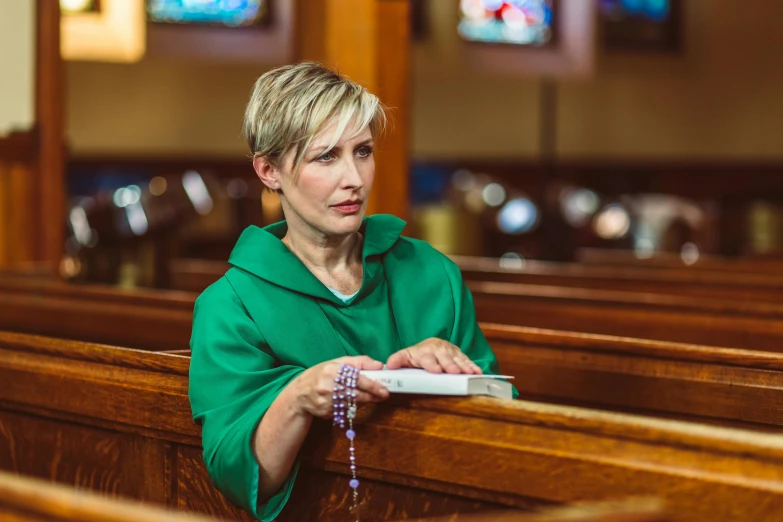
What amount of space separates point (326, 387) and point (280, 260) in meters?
0.29

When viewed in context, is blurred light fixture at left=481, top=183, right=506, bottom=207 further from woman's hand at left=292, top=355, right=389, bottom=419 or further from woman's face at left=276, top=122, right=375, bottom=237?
woman's hand at left=292, top=355, right=389, bottom=419

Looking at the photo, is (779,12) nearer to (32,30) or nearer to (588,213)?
(588,213)

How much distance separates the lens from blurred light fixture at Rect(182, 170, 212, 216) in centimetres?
639

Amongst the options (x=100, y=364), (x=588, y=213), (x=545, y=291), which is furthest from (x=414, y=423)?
(x=588, y=213)

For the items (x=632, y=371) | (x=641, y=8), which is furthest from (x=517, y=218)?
(x=632, y=371)

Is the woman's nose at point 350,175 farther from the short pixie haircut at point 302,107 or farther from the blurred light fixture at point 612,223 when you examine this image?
the blurred light fixture at point 612,223

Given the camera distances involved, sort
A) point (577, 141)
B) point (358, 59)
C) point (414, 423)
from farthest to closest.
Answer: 1. point (577, 141)
2. point (358, 59)
3. point (414, 423)

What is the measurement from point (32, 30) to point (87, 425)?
103 inches

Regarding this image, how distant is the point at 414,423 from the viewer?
5.15 feet

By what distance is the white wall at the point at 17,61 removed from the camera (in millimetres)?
4281

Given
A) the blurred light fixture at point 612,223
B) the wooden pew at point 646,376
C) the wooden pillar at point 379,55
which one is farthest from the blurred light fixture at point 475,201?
the wooden pew at point 646,376

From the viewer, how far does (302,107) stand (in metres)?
1.64

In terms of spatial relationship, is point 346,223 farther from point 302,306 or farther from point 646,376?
point 646,376

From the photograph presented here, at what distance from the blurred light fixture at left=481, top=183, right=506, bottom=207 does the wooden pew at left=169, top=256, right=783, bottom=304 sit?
10.0 feet
